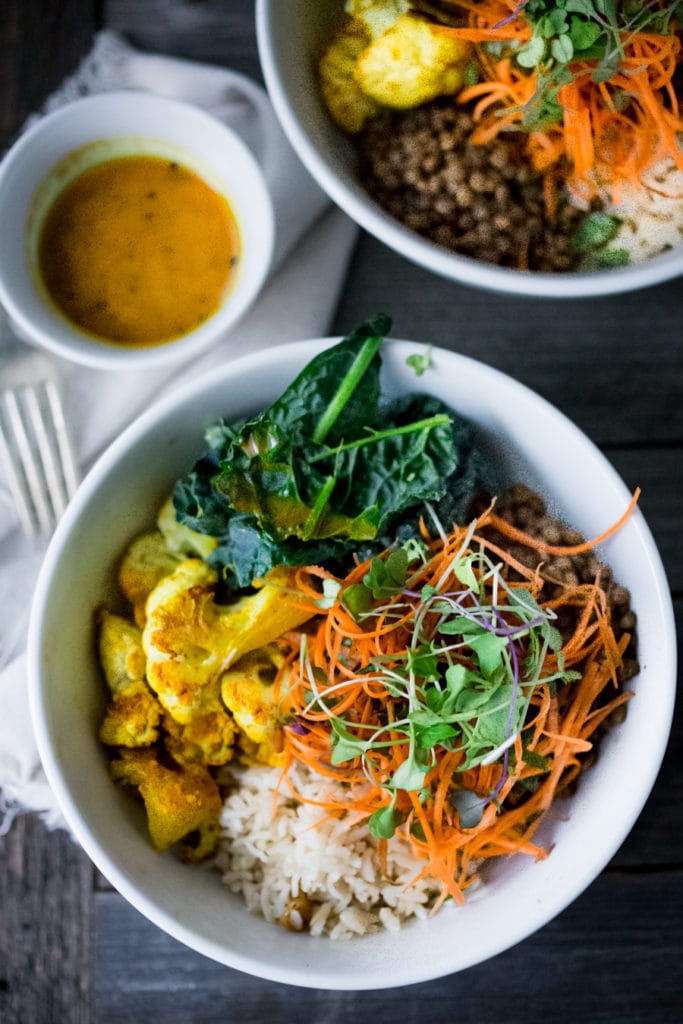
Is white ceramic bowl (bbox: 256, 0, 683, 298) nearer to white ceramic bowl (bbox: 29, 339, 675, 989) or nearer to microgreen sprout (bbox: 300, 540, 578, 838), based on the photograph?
white ceramic bowl (bbox: 29, 339, 675, 989)

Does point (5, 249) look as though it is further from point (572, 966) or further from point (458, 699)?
point (572, 966)

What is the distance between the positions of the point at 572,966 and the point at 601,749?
507mm

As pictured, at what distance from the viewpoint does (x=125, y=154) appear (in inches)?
68.5

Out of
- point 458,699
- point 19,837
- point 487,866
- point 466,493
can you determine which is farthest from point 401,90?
point 19,837

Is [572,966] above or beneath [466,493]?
beneath

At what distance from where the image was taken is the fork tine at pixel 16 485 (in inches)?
67.8

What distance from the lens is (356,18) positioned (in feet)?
5.15

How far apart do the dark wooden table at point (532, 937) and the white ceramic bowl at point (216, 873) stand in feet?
1.13

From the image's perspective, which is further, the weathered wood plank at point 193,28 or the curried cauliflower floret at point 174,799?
the weathered wood plank at point 193,28

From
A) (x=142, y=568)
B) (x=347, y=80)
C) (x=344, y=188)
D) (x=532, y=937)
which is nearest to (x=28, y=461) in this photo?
(x=142, y=568)

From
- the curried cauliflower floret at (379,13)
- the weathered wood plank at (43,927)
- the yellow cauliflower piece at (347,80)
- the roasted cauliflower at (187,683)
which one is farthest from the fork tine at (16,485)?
the curried cauliflower floret at (379,13)

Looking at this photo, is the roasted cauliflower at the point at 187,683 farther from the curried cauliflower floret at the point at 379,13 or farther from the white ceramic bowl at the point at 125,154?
the curried cauliflower floret at the point at 379,13

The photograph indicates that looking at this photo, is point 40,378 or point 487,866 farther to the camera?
point 40,378

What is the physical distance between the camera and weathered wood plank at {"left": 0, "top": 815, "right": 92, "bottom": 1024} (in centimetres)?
175
